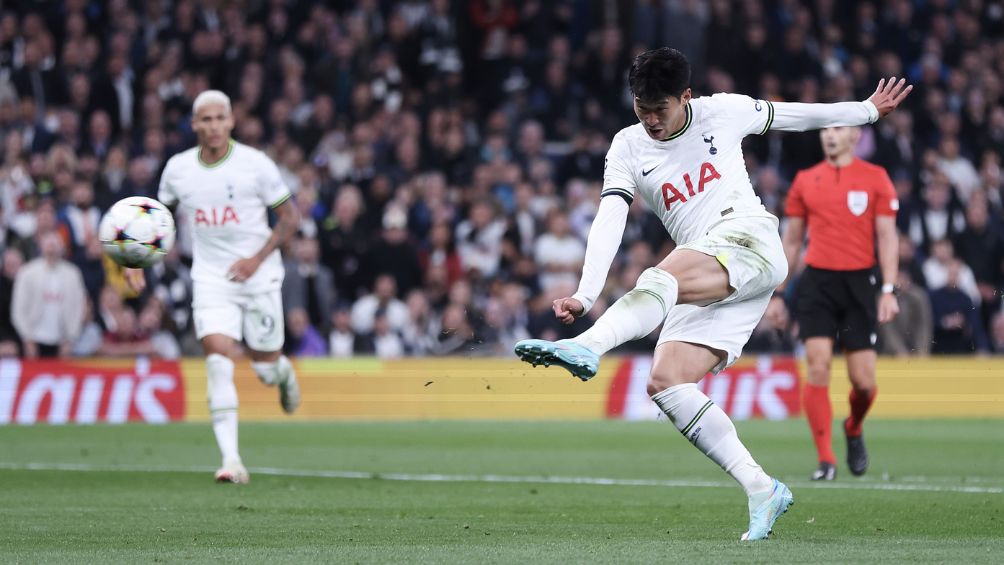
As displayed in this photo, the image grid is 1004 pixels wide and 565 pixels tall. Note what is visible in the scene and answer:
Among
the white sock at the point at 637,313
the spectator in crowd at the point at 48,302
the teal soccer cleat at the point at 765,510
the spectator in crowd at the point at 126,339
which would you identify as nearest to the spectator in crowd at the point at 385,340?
the spectator in crowd at the point at 126,339

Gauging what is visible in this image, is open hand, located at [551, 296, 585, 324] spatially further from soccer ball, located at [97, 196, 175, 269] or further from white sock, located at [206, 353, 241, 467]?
white sock, located at [206, 353, 241, 467]

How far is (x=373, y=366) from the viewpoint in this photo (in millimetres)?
19328

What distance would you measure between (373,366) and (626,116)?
20.6ft

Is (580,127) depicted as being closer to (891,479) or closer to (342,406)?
(342,406)

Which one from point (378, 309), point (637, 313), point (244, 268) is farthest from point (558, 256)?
point (637, 313)

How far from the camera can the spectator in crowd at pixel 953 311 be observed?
65.6 ft

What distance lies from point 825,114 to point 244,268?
16.8 feet

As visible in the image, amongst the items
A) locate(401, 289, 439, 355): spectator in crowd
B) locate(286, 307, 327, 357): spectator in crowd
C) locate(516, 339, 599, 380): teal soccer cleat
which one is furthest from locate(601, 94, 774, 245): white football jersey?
locate(286, 307, 327, 357): spectator in crowd

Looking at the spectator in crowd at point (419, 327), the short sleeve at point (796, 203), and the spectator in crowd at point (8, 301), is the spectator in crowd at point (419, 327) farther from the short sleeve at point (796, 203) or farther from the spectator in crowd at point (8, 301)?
the short sleeve at point (796, 203)

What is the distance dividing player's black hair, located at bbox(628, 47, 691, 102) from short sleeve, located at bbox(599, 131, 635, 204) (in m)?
0.34

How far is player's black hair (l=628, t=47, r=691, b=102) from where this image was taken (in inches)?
291

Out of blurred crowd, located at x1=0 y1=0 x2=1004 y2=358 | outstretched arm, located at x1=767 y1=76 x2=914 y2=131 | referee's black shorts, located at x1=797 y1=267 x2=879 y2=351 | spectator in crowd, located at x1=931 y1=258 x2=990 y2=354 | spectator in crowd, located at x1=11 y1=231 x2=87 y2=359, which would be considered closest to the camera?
outstretched arm, located at x1=767 y1=76 x2=914 y2=131

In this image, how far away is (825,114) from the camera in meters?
7.75

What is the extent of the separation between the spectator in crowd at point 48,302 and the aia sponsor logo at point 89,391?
355mm
